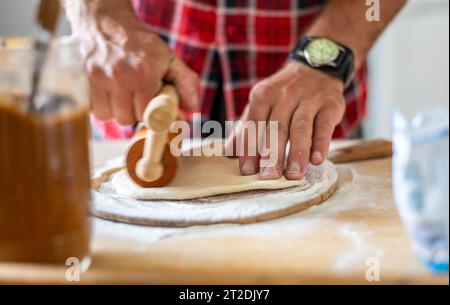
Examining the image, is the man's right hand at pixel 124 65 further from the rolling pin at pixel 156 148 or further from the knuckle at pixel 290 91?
the knuckle at pixel 290 91

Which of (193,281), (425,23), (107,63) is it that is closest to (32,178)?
(193,281)

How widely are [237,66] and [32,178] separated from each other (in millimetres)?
799

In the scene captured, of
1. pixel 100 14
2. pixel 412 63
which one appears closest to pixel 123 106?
pixel 100 14

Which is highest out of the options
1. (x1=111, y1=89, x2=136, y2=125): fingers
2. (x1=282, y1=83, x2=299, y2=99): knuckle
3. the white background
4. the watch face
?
the watch face

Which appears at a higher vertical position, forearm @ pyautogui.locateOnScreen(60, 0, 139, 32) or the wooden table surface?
forearm @ pyautogui.locateOnScreen(60, 0, 139, 32)

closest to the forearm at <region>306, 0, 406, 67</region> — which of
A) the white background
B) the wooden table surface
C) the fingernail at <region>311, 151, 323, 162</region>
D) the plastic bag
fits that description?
the fingernail at <region>311, 151, 323, 162</region>

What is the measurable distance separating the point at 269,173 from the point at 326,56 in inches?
12.0

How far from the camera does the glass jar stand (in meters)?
0.57

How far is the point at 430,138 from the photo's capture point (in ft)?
1.82

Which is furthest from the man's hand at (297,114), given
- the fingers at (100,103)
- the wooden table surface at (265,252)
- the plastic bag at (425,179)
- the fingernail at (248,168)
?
the plastic bag at (425,179)

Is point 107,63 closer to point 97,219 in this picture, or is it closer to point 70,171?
point 97,219

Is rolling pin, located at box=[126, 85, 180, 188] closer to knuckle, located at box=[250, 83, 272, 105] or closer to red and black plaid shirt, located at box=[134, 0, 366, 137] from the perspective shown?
knuckle, located at box=[250, 83, 272, 105]

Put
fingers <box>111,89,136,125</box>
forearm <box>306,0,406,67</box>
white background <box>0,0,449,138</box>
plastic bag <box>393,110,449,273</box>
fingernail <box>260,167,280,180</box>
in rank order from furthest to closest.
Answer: white background <box>0,0,449,138</box>
forearm <box>306,0,406,67</box>
fingers <box>111,89,136,125</box>
fingernail <box>260,167,280,180</box>
plastic bag <box>393,110,449,273</box>

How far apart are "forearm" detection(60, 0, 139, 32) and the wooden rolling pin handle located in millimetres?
334
